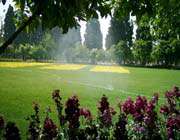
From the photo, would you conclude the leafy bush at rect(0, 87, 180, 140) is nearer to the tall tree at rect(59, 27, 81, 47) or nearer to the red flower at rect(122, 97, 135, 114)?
the red flower at rect(122, 97, 135, 114)

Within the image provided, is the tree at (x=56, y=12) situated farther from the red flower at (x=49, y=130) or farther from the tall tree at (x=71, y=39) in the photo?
the tall tree at (x=71, y=39)

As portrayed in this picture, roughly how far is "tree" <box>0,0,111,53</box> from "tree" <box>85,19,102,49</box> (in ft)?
397

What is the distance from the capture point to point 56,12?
2857mm

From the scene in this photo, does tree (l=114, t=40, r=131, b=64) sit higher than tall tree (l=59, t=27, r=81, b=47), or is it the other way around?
tall tree (l=59, t=27, r=81, b=47)

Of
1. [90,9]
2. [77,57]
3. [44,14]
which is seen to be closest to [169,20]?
[90,9]

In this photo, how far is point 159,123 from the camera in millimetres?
7836

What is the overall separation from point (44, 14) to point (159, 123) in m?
5.39

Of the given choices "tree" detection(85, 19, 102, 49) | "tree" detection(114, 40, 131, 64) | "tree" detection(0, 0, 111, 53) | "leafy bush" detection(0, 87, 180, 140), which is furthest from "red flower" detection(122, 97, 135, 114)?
"tree" detection(85, 19, 102, 49)

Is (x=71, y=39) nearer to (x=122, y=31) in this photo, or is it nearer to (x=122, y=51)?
(x=122, y=31)

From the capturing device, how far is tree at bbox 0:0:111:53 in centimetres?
280

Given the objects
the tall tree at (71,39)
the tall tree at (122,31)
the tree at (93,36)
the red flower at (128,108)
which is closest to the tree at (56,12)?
the red flower at (128,108)

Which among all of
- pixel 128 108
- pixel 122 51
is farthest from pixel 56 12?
pixel 122 51

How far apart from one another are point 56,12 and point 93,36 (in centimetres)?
13194

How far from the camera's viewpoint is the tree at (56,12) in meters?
2.80
